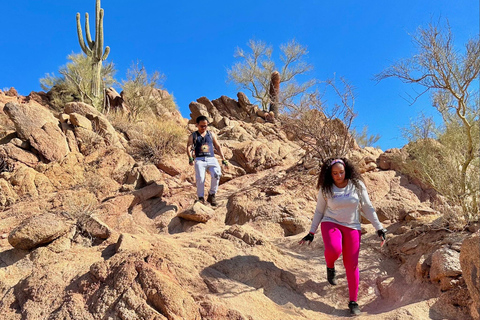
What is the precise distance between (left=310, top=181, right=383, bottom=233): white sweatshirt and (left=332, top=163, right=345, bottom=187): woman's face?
91 mm

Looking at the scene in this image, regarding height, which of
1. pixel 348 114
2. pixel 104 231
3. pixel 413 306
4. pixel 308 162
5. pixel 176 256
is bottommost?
pixel 413 306

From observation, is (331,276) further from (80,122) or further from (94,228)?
(80,122)

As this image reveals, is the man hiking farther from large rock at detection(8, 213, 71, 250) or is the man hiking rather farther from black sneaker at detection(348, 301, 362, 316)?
black sneaker at detection(348, 301, 362, 316)

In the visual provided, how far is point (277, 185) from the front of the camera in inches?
282

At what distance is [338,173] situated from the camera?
11.5 feet

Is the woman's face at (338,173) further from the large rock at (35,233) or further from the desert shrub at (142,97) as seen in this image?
the desert shrub at (142,97)

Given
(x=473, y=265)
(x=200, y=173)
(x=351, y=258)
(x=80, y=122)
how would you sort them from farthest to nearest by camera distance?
(x=80, y=122)
(x=200, y=173)
(x=351, y=258)
(x=473, y=265)

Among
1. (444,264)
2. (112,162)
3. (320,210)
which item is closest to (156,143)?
(112,162)

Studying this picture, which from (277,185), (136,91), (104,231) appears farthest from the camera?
(136,91)

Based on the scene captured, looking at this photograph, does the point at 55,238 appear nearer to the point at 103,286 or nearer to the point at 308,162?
the point at 103,286

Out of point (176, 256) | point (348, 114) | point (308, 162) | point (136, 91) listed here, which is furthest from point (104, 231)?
point (136, 91)

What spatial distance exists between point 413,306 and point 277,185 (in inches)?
172

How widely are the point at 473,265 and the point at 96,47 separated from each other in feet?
59.9

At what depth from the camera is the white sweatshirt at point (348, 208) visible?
3.45 meters
